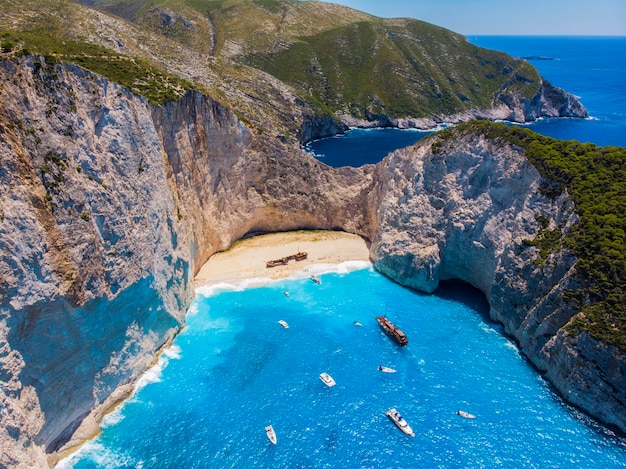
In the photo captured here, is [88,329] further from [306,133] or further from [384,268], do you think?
[306,133]

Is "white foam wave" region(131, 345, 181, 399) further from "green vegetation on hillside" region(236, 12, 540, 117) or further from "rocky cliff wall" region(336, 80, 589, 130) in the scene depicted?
"green vegetation on hillside" region(236, 12, 540, 117)

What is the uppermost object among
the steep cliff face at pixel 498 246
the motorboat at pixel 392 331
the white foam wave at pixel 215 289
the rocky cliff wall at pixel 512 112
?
the rocky cliff wall at pixel 512 112

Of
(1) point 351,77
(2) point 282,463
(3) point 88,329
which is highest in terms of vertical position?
(1) point 351,77

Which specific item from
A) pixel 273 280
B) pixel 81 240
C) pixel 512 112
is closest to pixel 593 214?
pixel 273 280

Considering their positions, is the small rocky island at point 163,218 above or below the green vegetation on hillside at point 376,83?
below

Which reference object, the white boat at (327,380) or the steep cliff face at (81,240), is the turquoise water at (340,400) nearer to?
the white boat at (327,380)

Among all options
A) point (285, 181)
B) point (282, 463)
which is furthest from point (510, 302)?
point (285, 181)

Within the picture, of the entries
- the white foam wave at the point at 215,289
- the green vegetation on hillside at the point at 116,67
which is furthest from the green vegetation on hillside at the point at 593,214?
the green vegetation on hillside at the point at 116,67
